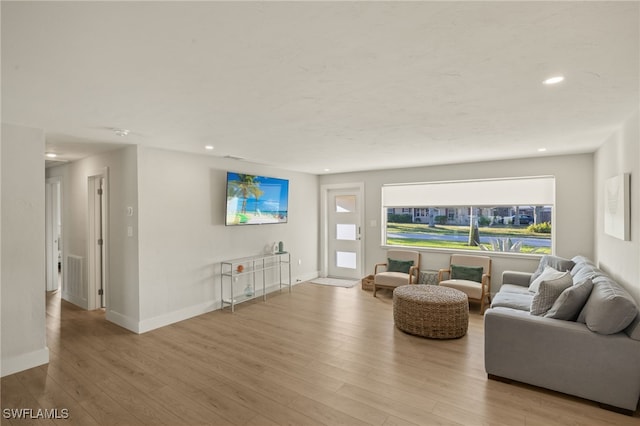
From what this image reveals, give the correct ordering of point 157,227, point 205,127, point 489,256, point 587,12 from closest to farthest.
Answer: point 587,12, point 205,127, point 157,227, point 489,256

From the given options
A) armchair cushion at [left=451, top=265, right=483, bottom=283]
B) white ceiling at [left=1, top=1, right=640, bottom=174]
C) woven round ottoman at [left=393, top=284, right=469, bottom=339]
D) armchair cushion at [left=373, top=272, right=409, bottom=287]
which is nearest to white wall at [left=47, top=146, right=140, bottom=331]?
white ceiling at [left=1, top=1, right=640, bottom=174]

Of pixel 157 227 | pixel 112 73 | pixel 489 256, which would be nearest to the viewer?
pixel 112 73

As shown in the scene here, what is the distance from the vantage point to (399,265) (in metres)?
5.73

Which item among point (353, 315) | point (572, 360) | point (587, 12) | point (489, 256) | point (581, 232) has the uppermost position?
point (587, 12)

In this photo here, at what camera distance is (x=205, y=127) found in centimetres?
306

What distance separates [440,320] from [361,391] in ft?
5.00

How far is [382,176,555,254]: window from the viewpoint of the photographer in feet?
16.2

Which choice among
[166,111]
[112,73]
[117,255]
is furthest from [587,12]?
[117,255]

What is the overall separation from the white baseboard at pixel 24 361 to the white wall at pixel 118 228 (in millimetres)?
917

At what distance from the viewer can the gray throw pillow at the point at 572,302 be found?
2596mm

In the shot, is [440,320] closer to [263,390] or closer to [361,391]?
[361,391]

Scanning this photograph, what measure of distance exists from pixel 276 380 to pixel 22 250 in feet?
9.15

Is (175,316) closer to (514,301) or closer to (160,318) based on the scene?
(160,318)

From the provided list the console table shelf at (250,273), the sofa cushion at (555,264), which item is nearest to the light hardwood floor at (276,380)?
the console table shelf at (250,273)
